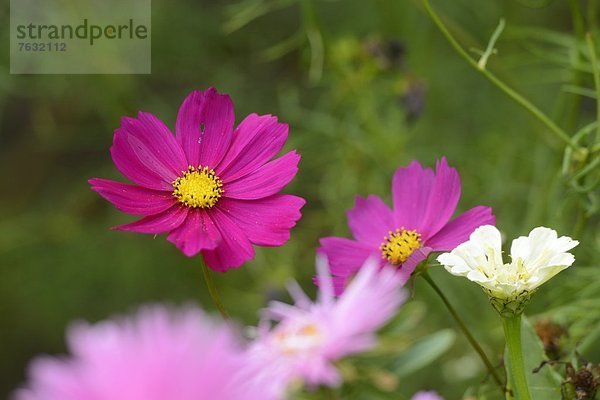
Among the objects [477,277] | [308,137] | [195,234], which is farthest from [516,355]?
[308,137]

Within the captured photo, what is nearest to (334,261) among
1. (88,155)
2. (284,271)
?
(284,271)

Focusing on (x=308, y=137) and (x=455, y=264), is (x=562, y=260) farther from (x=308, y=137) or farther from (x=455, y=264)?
(x=308, y=137)

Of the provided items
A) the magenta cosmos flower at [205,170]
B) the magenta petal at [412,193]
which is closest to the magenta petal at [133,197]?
the magenta cosmos flower at [205,170]

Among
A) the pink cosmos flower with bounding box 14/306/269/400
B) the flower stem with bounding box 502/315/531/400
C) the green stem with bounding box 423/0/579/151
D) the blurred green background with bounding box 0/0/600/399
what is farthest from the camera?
the blurred green background with bounding box 0/0/600/399

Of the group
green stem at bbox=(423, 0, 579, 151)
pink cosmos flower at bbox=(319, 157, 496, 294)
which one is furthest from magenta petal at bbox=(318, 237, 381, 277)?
green stem at bbox=(423, 0, 579, 151)

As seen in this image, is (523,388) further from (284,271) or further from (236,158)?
(284,271)

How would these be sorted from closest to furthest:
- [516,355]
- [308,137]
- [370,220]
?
1. [516,355]
2. [370,220]
3. [308,137]

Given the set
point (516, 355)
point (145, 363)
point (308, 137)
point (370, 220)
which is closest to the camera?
point (145, 363)

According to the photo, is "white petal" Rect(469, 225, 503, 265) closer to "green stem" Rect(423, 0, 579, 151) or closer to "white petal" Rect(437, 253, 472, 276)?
"white petal" Rect(437, 253, 472, 276)

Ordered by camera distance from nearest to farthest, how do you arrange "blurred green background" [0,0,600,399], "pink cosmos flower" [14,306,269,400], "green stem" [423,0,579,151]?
"pink cosmos flower" [14,306,269,400] < "green stem" [423,0,579,151] < "blurred green background" [0,0,600,399]
